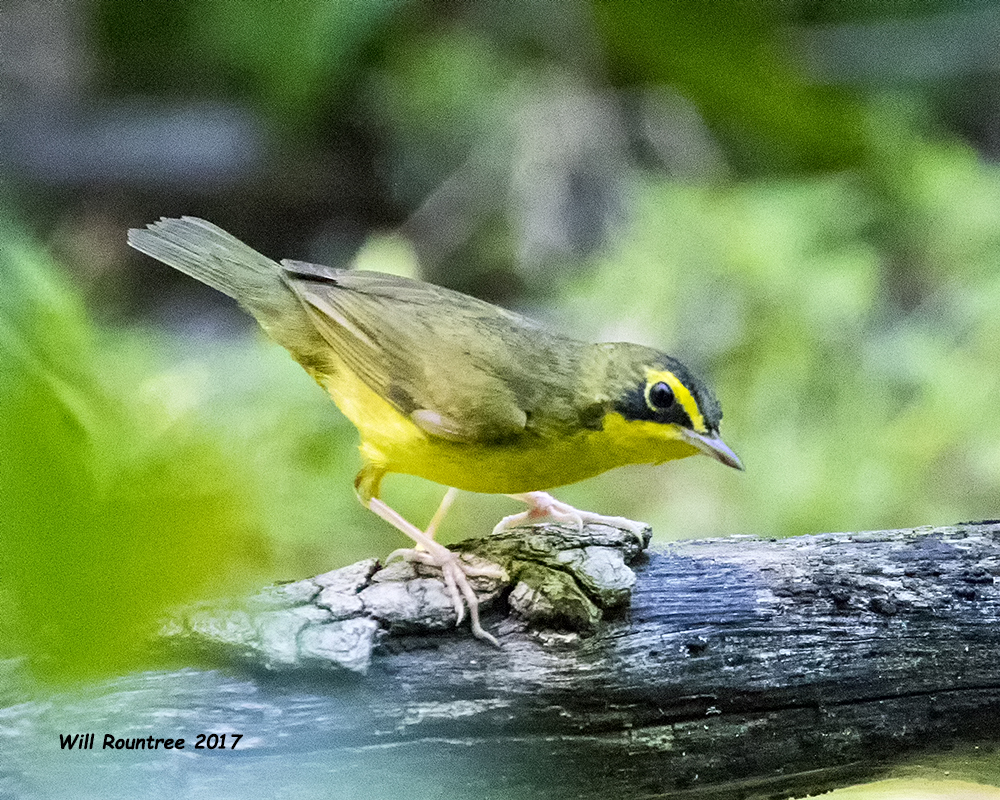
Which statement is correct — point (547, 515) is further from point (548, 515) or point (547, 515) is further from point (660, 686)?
point (660, 686)

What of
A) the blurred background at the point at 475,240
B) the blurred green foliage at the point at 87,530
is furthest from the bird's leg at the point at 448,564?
the blurred green foliage at the point at 87,530

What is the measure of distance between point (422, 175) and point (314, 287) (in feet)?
1.33

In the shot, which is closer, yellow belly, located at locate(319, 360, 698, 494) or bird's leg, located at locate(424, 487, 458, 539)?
yellow belly, located at locate(319, 360, 698, 494)

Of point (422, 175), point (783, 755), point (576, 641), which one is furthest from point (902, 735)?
point (422, 175)

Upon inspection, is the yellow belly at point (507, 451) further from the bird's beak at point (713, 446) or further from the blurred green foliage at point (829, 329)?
the blurred green foliage at point (829, 329)

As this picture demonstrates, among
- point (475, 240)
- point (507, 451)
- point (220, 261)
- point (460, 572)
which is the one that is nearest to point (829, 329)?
point (475, 240)

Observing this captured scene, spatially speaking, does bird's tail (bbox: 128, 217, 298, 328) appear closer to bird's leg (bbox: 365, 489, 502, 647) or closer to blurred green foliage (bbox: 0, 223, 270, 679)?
bird's leg (bbox: 365, 489, 502, 647)

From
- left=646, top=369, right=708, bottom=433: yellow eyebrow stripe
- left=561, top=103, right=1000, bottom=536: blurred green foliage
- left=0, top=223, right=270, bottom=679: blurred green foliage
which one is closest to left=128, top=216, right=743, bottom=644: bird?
left=646, top=369, right=708, bottom=433: yellow eyebrow stripe

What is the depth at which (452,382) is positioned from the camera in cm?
129

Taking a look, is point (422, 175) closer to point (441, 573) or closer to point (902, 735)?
point (441, 573)

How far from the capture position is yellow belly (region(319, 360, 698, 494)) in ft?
4.24

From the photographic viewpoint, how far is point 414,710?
1170 mm

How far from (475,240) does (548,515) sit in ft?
1.67

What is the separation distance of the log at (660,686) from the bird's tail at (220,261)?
0.42 meters
